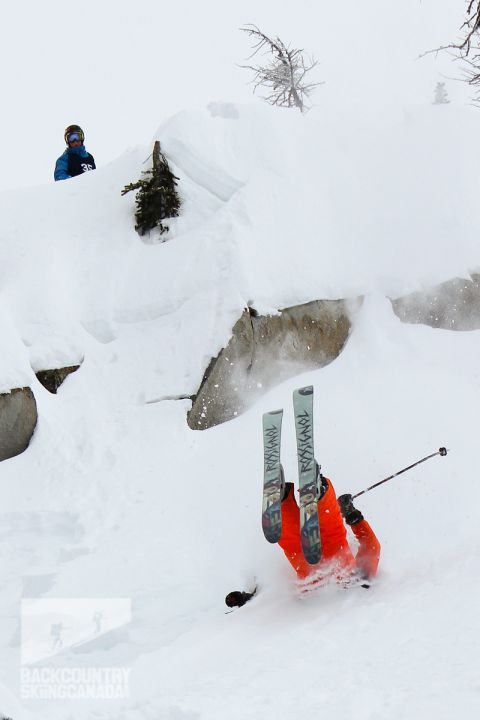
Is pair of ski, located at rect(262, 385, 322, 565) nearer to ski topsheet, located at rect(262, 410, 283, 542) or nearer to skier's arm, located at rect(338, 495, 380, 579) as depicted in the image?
ski topsheet, located at rect(262, 410, 283, 542)

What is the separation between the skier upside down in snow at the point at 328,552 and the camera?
597 cm

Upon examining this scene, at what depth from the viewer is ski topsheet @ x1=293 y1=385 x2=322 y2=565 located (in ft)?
19.0

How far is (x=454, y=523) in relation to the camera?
670 cm

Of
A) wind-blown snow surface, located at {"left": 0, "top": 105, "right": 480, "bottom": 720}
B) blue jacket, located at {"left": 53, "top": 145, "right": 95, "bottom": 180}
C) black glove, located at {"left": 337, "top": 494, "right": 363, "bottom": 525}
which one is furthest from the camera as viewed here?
blue jacket, located at {"left": 53, "top": 145, "right": 95, "bottom": 180}

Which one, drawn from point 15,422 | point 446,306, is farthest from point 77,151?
point 446,306

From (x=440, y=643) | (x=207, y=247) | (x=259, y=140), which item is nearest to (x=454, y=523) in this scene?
(x=440, y=643)

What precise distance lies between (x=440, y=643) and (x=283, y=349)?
608 cm

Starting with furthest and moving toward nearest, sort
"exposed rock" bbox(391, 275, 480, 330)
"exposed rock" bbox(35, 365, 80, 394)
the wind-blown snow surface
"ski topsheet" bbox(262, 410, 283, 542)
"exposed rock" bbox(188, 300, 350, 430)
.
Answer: "exposed rock" bbox(391, 275, 480, 330) < "exposed rock" bbox(188, 300, 350, 430) < "exposed rock" bbox(35, 365, 80, 394) < "ski topsheet" bbox(262, 410, 283, 542) < the wind-blown snow surface

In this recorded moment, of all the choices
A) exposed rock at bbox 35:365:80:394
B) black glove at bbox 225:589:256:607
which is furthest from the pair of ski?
exposed rock at bbox 35:365:80:394

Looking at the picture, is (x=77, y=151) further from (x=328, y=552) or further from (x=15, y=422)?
(x=328, y=552)

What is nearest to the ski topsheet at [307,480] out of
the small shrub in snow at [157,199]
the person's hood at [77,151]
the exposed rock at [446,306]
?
the exposed rock at [446,306]

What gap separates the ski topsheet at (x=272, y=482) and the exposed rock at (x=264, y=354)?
7.61 feet

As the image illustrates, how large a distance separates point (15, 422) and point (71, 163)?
26.3 feet

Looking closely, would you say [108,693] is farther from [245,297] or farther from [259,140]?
[259,140]
